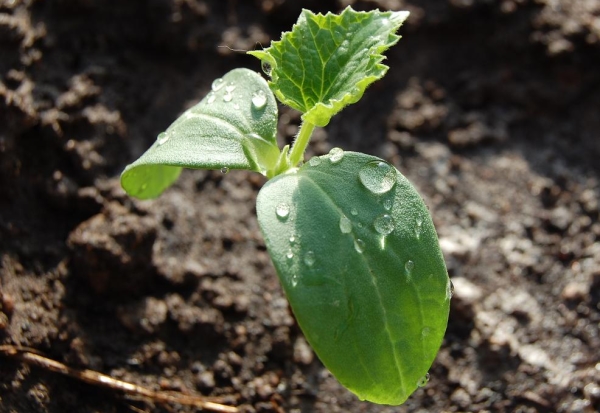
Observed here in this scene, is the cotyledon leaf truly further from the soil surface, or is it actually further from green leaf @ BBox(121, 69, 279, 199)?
the soil surface

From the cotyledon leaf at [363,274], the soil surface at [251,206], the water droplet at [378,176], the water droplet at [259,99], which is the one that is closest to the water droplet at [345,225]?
the cotyledon leaf at [363,274]

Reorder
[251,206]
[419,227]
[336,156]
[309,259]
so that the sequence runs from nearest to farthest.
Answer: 1. [309,259]
2. [419,227]
3. [336,156]
4. [251,206]

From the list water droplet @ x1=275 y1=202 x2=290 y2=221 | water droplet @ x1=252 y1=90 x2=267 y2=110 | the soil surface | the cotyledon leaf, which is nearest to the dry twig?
the soil surface

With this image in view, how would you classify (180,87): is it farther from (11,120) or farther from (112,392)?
(112,392)

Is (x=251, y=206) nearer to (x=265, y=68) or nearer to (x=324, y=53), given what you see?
(x=265, y=68)

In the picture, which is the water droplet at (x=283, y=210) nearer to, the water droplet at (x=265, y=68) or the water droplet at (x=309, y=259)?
the water droplet at (x=309, y=259)

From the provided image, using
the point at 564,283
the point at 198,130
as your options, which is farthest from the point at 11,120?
the point at 564,283

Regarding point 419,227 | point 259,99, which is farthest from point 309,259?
point 259,99
